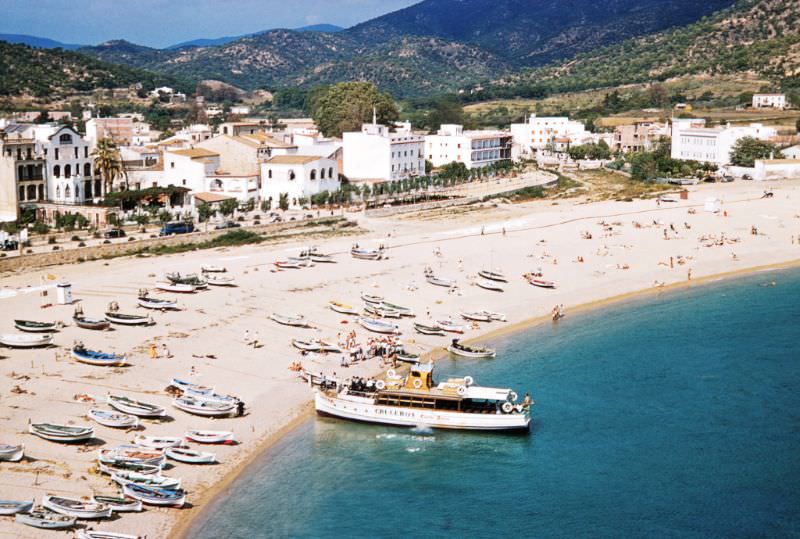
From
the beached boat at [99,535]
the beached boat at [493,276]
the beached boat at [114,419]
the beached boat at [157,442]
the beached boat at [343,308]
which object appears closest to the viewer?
the beached boat at [99,535]

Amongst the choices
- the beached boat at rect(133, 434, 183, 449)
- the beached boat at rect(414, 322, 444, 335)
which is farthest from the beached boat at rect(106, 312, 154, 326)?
the beached boat at rect(133, 434, 183, 449)

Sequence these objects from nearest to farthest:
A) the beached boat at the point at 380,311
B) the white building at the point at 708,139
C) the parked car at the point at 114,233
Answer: the beached boat at the point at 380,311 → the parked car at the point at 114,233 → the white building at the point at 708,139

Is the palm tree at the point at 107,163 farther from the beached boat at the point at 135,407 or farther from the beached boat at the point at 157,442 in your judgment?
the beached boat at the point at 157,442

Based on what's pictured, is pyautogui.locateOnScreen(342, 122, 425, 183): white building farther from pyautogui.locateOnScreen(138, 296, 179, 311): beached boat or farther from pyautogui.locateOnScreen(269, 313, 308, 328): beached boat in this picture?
pyautogui.locateOnScreen(138, 296, 179, 311): beached boat

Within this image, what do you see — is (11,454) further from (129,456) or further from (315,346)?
(315,346)

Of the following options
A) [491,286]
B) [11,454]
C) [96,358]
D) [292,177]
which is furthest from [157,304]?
[292,177]

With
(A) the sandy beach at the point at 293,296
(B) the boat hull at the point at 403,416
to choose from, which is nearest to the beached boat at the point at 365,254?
(A) the sandy beach at the point at 293,296

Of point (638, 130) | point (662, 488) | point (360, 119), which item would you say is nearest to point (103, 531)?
point (662, 488)
